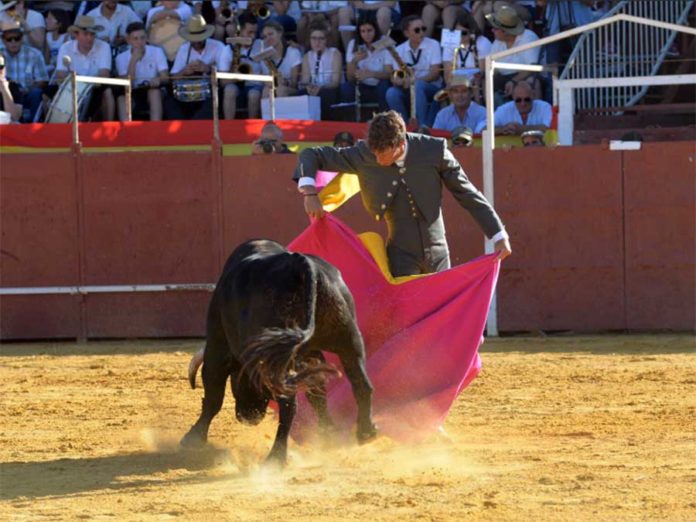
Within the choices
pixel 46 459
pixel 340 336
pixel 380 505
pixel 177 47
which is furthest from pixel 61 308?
pixel 380 505

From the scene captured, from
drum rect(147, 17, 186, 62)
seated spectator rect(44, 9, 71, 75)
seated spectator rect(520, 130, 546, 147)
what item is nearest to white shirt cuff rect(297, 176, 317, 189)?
seated spectator rect(520, 130, 546, 147)

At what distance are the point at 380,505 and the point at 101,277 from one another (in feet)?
22.4

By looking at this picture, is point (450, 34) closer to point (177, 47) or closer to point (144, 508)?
point (177, 47)

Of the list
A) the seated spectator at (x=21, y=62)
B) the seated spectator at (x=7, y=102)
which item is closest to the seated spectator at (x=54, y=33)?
the seated spectator at (x=21, y=62)

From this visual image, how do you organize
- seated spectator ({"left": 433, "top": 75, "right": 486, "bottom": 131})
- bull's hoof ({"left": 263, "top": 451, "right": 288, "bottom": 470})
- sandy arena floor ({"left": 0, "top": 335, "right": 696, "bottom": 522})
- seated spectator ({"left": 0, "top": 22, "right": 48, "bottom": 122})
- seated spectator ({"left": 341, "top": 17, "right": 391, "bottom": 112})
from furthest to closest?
seated spectator ({"left": 0, "top": 22, "right": 48, "bottom": 122}) < seated spectator ({"left": 341, "top": 17, "right": 391, "bottom": 112}) < seated spectator ({"left": 433, "top": 75, "right": 486, "bottom": 131}) < bull's hoof ({"left": 263, "top": 451, "right": 288, "bottom": 470}) < sandy arena floor ({"left": 0, "top": 335, "right": 696, "bottom": 522})

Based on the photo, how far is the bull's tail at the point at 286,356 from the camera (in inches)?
201

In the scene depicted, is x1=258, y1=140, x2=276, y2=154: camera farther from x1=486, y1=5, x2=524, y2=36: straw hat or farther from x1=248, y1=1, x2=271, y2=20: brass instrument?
x1=248, y1=1, x2=271, y2=20: brass instrument

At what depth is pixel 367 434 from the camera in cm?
567

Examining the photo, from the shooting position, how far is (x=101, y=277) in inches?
444

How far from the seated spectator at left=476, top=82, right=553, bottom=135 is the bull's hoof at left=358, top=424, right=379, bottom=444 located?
20.5 feet

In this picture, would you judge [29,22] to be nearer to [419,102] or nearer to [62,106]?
[62,106]

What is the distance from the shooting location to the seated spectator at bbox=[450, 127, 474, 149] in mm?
10922

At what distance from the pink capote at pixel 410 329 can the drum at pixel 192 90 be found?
6.04 metres

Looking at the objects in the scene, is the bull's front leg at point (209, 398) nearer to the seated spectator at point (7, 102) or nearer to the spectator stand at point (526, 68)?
the spectator stand at point (526, 68)
